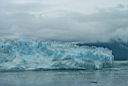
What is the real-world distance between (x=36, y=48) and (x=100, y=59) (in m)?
17.9

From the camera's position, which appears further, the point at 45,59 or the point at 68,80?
the point at 45,59

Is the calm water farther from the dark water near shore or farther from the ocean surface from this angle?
the ocean surface

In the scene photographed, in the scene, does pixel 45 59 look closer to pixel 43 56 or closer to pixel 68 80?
pixel 43 56

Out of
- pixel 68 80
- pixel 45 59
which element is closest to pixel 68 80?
pixel 68 80

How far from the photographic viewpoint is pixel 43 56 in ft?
324

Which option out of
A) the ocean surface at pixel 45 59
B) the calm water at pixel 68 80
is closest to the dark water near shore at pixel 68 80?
the calm water at pixel 68 80

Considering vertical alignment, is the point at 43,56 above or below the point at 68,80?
above

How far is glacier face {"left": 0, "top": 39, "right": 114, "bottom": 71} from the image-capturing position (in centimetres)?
9606

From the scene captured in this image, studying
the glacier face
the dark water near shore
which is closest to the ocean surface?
the glacier face

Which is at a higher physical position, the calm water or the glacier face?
the glacier face

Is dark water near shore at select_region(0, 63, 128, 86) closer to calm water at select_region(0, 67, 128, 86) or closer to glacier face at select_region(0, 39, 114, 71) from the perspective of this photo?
calm water at select_region(0, 67, 128, 86)

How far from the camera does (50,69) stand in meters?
102

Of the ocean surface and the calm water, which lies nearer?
the calm water

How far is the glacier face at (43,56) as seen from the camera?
96062mm
